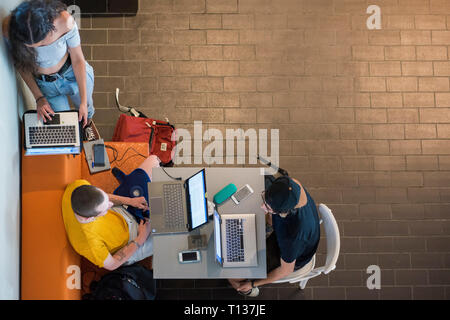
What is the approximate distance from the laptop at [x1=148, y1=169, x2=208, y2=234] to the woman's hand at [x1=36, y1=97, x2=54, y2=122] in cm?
85

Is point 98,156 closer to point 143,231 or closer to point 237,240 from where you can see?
point 143,231

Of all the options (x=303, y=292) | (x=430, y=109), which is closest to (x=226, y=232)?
(x=303, y=292)

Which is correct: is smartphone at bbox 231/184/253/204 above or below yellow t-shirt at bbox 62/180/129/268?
above

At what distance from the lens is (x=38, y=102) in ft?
9.15

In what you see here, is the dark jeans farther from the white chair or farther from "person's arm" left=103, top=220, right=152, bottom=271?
"person's arm" left=103, top=220, right=152, bottom=271

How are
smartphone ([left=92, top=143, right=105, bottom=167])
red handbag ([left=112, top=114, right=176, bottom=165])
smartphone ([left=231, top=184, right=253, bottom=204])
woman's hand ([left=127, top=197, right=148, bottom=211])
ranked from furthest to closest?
red handbag ([left=112, top=114, right=176, bottom=165]) → smartphone ([left=92, top=143, right=105, bottom=167]) → woman's hand ([left=127, top=197, right=148, bottom=211]) → smartphone ([left=231, top=184, right=253, bottom=204])

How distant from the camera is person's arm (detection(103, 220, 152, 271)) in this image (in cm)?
278

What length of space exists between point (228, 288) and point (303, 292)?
0.70 meters

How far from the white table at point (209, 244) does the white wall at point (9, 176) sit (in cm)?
92

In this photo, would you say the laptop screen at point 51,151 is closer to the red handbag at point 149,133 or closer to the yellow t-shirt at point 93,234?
the yellow t-shirt at point 93,234

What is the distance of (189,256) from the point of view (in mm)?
2844

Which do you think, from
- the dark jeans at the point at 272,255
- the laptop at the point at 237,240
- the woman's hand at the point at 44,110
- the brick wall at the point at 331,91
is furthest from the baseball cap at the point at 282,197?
the woman's hand at the point at 44,110

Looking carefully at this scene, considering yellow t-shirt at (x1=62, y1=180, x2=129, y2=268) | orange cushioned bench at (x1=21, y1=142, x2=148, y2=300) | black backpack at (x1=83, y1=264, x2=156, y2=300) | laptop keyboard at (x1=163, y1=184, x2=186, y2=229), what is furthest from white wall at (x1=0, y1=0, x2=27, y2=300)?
laptop keyboard at (x1=163, y1=184, x2=186, y2=229)

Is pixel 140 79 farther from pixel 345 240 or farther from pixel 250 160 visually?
pixel 345 240
